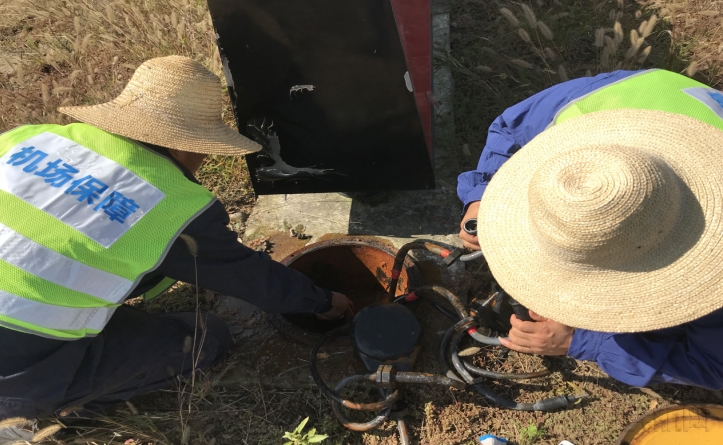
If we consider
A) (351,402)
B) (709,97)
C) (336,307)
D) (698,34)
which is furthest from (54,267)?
(698,34)

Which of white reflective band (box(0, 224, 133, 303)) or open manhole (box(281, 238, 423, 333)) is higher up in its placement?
white reflective band (box(0, 224, 133, 303))

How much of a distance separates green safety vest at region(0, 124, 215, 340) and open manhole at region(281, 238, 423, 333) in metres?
1.02

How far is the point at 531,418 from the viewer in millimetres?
2238

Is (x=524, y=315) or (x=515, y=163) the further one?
(x=524, y=315)

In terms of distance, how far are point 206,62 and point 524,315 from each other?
3.25 metres

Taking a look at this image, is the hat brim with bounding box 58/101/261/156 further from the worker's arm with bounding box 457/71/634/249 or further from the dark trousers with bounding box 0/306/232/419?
the worker's arm with bounding box 457/71/634/249

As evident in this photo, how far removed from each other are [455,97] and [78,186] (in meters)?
2.67

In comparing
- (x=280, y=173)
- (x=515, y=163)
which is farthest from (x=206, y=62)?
(x=515, y=163)

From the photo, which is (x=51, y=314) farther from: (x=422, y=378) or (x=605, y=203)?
(x=605, y=203)

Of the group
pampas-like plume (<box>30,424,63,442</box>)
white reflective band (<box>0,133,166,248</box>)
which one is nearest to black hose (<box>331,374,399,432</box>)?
white reflective band (<box>0,133,166,248</box>)

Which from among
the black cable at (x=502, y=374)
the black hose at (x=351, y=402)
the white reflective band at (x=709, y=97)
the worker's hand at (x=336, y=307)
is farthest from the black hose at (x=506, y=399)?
the white reflective band at (x=709, y=97)

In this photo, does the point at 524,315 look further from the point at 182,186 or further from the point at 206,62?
the point at 206,62

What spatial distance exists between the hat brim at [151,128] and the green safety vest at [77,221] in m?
0.05

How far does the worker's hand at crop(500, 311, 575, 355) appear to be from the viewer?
1846 mm
